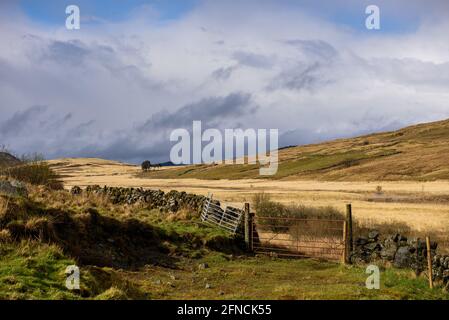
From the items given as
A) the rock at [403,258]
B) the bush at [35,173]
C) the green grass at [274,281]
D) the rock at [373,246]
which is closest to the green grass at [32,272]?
the green grass at [274,281]

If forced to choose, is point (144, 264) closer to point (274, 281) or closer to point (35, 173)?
point (274, 281)

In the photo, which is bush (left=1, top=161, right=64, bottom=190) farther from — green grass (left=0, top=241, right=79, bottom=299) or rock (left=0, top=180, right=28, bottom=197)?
green grass (left=0, top=241, right=79, bottom=299)

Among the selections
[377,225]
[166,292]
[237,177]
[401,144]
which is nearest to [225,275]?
[166,292]

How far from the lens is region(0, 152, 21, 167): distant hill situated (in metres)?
32.9

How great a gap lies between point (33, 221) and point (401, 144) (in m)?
132

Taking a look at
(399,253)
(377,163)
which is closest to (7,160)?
(399,253)

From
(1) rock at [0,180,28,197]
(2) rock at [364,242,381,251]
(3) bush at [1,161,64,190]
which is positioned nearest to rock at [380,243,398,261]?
(2) rock at [364,242,381,251]

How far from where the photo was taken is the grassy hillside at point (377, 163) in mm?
95000

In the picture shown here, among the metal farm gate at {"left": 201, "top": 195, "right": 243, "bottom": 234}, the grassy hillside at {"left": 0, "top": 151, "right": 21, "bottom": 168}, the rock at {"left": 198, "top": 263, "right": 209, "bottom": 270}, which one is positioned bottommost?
the rock at {"left": 198, "top": 263, "right": 209, "bottom": 270}

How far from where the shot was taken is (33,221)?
694 inches

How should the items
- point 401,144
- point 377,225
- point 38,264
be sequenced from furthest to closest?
point 401,144
point 377,225
point 38,264

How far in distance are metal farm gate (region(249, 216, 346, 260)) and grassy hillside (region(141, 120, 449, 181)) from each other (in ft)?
196
